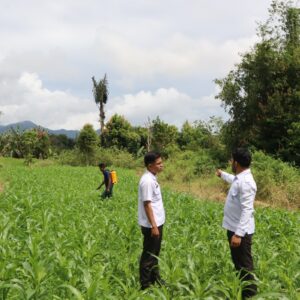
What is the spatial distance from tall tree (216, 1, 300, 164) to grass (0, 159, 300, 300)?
1299 centimetres

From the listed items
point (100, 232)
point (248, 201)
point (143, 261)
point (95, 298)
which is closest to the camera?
point (95, 298)

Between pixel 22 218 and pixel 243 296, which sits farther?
pixel 22 218

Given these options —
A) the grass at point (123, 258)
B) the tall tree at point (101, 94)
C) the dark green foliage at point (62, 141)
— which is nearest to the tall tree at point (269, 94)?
the grass at point (123, 258)

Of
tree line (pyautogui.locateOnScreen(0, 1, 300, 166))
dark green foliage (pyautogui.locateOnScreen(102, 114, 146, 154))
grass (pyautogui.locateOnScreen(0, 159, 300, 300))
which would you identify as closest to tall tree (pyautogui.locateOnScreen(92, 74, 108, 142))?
dark green foliage (pyautogui.locateOnScreen(102, 114, 146, 154))

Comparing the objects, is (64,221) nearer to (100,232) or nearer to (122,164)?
(100,232)

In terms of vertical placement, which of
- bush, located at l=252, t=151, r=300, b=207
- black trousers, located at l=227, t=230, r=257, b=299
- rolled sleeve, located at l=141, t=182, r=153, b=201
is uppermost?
rolled sleeve, located at l=141, t=182, r=153, b=201

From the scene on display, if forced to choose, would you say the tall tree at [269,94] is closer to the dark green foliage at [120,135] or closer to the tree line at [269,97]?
the tree line at [269,97]

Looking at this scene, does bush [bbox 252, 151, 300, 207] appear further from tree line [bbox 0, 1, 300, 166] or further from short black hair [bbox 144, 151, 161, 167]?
short black hair [bbox 144, 151, 161, 167]

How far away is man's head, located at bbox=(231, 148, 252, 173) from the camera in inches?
192

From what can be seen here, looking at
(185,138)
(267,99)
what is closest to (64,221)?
(267,99)

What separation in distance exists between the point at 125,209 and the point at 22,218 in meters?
3.10

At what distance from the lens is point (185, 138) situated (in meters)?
59.6

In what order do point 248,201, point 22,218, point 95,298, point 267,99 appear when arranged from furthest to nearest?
point 267,99 → point 22,218 → point 248,201 → point 95,298

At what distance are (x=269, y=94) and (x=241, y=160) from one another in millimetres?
20334
